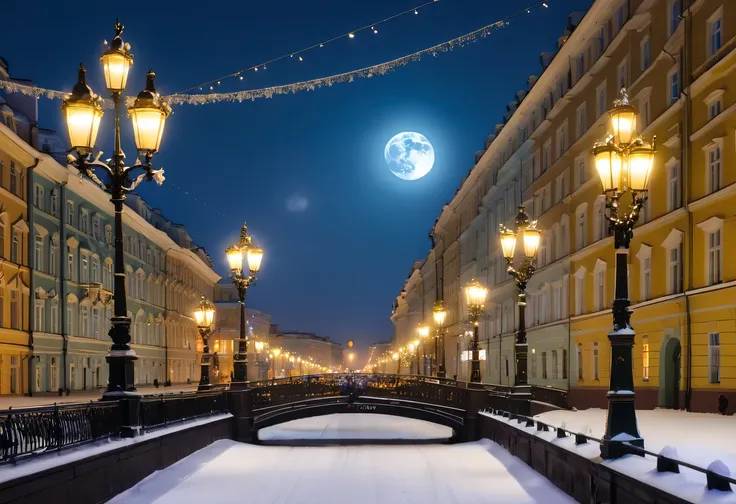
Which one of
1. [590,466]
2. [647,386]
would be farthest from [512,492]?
[647,386]

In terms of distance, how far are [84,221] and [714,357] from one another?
4222 centimetres

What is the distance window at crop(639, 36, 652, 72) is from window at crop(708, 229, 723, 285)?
8978 millimetres

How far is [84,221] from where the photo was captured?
202 ft

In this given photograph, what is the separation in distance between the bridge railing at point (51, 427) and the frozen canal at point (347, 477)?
4.38ft

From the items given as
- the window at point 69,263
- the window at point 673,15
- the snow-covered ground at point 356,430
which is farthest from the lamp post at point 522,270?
the window at point 69,263

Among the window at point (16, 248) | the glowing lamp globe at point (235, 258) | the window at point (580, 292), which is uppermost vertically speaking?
the window at point (16, 248)

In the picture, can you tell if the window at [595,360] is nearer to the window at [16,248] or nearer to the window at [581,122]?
the window at [581,122]

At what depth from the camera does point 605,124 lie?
40969 mm

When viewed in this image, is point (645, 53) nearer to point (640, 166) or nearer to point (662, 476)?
point (640, 166)

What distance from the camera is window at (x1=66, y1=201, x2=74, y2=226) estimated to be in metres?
57.2

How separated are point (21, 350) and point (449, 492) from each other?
113 ft

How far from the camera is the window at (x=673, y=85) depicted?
109ft

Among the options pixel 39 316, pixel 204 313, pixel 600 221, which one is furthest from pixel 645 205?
pixel 39 316

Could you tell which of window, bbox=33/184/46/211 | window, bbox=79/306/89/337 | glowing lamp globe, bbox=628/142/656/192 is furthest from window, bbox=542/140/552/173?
glowing lamp globe, bbox=628/142/656/192
